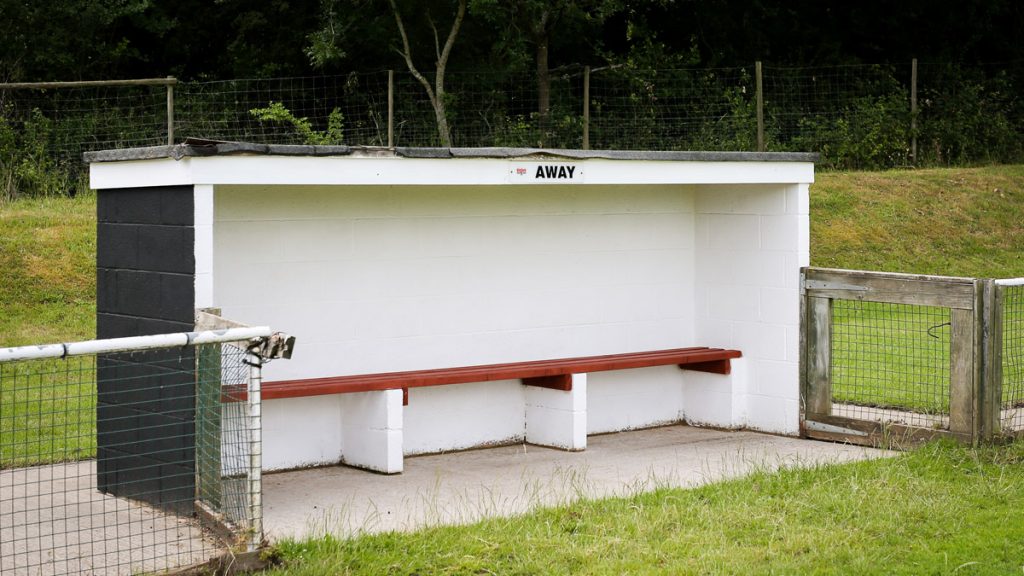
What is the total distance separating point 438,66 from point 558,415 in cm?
1190

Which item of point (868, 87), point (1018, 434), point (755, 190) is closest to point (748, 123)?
point (868, 87)

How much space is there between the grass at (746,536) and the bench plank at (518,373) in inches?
56.1

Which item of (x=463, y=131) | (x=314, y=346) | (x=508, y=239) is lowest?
(x=314, y=346)

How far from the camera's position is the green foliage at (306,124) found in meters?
17.1

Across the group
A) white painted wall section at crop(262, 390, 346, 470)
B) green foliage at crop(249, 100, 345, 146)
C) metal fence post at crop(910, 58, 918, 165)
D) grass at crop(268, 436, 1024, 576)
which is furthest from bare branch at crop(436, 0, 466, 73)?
grass at crop(268, 436, 1024, 576)

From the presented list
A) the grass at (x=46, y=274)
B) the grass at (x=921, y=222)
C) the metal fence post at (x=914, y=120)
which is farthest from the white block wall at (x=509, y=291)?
the metal fence post at (x=914, y=120)

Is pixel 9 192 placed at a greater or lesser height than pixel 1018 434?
greater

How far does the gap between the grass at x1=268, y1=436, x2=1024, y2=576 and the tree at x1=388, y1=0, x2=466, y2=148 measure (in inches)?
495

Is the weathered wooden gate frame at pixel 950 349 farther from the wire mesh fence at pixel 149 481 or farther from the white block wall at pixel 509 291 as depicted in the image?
the wire mesh fence at pixel 149 481

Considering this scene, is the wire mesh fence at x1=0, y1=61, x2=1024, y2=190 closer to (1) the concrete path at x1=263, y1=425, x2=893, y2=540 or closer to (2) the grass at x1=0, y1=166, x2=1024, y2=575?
(2) the grass at x1=0, y1=166, x2=1024, y2=575

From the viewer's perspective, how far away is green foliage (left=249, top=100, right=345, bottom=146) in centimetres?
1714

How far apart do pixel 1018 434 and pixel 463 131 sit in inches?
492

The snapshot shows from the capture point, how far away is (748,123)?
63.3ft

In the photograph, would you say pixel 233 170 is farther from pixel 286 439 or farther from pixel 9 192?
pixel 9 192
